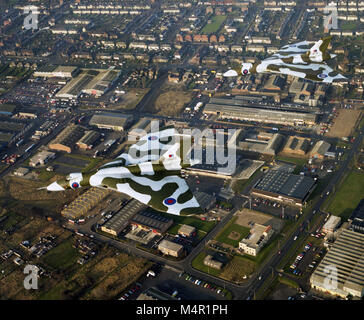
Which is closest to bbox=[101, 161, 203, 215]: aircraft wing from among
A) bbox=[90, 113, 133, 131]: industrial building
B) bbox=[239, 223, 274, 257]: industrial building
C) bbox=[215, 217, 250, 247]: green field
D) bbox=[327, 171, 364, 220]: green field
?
bbox=[215, 217, 250, 247]: green field

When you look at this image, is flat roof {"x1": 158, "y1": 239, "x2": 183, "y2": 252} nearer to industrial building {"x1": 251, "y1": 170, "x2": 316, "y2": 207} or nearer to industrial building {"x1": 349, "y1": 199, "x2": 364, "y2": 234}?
industrial building {"x1": 251, "y1": 170, "x2": 316, "y2": 207}

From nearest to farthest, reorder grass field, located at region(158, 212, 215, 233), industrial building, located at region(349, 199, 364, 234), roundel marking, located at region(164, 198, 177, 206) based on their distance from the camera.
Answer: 1. roundel marking, located at region(164, 198, 177, 206)
2. industrial building, located at region(349, 199, 364, 234)
3. grass field, located at region(158, 212, 215, 233)

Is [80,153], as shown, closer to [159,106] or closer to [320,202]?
[159,106]

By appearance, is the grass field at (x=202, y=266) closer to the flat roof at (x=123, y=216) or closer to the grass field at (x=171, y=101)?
the flat roof at (x=123, y=216)

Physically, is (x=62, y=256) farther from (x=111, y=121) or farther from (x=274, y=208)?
(x=111, y=121)

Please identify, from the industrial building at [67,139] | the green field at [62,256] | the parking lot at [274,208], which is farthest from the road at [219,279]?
the industrial building at [67,139]
